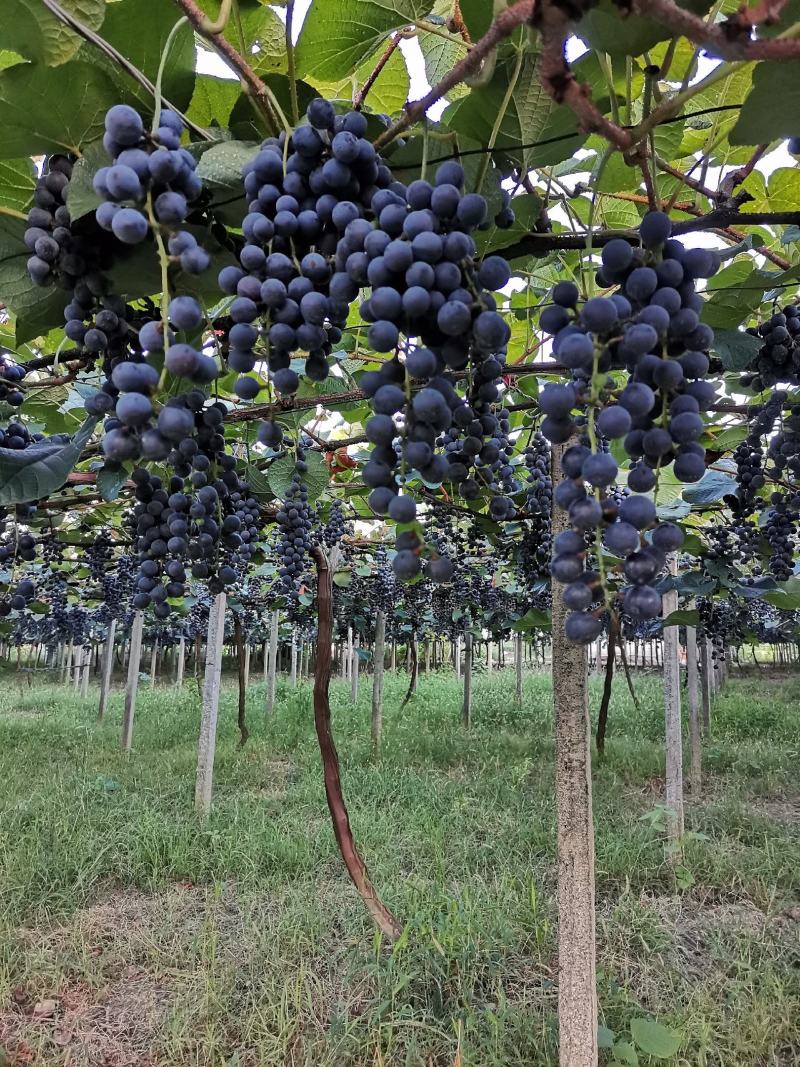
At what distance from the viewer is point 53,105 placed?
1.00 metres

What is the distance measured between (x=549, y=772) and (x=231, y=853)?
426 cm

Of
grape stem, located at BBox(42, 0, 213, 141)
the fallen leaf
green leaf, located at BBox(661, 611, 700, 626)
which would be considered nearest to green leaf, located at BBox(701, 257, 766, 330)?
grape stem, located at BBox(42, 0, 213, 141)

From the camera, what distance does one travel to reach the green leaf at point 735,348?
1.71 m

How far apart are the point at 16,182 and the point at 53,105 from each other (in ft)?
1.11

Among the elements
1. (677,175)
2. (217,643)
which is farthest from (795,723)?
(677,175)

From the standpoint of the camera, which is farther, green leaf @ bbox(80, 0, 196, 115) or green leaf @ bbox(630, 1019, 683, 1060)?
green leaf @ bbox(630, 1019, 683, 1060)

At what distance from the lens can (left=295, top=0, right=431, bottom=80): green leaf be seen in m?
1.09

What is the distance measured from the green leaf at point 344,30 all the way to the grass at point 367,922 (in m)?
3.54

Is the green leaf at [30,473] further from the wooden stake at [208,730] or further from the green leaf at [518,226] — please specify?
the wooden stake at [208,730]

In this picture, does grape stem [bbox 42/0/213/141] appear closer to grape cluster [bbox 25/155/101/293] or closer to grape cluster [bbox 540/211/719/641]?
grape cluster [bbox 25/155/101/293]

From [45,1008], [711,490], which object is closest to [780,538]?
[711,490]

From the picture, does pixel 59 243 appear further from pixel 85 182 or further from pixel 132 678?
pixel 132 678

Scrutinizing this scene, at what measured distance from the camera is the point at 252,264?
33.2 inches

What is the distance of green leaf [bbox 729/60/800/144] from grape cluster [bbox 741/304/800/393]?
2.90 feet
